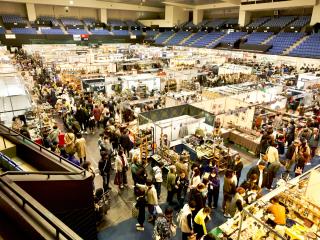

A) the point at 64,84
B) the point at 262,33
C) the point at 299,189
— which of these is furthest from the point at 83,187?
the point at 262,33

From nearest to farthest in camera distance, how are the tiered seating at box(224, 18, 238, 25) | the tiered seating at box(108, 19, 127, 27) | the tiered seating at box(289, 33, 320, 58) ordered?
the tiered seating at box(289, 33, 320, 58)
the tiered seating at box(224, 18, 238, 25)
the tiered seating at box(108, 19, 127, 27)

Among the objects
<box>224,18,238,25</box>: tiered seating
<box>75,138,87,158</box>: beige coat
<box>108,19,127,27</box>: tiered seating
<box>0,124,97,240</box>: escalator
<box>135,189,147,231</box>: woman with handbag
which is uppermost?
<box>108,19,127,27</box>: tiered seating

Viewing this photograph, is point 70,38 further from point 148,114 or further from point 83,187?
point 83,187

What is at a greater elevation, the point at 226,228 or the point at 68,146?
the point at 68,146

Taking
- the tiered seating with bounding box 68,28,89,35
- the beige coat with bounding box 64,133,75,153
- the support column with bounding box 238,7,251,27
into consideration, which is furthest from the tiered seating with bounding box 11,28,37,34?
the beige coat with bounding box 64,133,75,153

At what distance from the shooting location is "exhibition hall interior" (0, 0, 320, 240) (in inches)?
166

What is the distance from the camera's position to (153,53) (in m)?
23.2

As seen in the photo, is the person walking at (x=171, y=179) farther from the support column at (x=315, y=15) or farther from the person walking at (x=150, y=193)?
the support column at (x=315, y=15)

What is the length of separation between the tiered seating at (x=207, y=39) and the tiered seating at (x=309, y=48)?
39.4 ft

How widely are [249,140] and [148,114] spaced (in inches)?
160

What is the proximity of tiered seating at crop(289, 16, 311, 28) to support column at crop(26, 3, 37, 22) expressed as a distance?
33.9m

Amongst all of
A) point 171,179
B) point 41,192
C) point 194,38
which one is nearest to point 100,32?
point 194,38

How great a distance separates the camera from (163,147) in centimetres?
816

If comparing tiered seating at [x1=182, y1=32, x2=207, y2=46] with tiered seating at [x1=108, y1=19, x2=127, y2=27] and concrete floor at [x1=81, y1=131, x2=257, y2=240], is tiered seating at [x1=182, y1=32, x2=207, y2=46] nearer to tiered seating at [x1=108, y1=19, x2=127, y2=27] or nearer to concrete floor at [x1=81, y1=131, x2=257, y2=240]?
tiered seating at [x1=108, y1=19, x2=127, y2=27]
